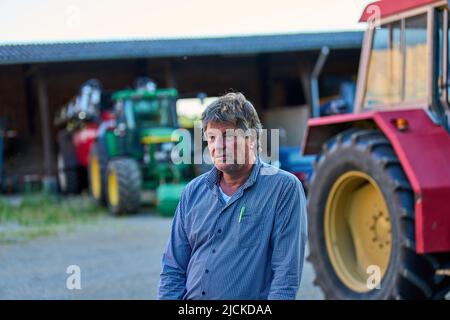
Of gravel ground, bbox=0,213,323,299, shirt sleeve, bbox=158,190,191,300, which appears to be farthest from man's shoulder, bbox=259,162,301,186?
gravel ground, bbox=0,213,323,299

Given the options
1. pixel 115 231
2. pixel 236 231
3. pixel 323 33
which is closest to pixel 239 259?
pixel 236 231

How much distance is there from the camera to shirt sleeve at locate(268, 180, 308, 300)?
108 inches

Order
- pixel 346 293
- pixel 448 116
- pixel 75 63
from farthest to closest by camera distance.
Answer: pixel 75 63
pixel 346 293
pixel 448 116

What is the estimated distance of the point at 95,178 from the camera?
14.8 meters

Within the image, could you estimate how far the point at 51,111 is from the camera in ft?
69.9

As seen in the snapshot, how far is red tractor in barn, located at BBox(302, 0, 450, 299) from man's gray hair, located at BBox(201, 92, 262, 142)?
6.59 feet

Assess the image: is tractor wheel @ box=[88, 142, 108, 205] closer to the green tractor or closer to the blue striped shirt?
the green tractor

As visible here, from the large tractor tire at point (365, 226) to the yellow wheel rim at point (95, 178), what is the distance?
8.82m

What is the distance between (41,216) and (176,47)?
6591 millimetres

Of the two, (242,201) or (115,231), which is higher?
(242,201)

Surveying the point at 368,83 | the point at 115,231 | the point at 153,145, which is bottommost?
the point at 115,231

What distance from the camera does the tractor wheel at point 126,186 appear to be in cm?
1227

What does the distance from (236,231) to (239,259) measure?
10 centimetres
